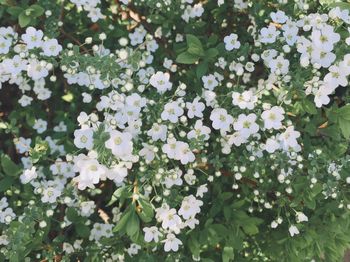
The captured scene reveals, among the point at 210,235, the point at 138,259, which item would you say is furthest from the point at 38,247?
the point at 210,235

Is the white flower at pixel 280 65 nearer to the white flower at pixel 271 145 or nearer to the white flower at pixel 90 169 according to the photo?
the white flower at pixel 271 145

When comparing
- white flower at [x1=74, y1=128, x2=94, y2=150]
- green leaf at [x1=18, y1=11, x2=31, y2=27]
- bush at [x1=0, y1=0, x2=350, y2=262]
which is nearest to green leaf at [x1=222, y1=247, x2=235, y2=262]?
bush at [x1=0, y1=0, x2=350, y2=262]

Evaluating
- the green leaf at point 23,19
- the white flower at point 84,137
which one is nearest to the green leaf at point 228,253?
the white flower at point 84,137

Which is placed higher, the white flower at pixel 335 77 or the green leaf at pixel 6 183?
the white flower at pixel 335 77

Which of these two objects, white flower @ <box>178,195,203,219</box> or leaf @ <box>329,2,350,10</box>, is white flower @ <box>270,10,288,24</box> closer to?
leaf @ <box>329,2,350,10</box>

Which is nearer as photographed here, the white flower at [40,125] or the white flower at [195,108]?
the white flower at [195,108]

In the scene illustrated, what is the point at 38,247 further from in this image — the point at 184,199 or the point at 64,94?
the point at 64,94

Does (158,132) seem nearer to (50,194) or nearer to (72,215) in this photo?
(50,194)
